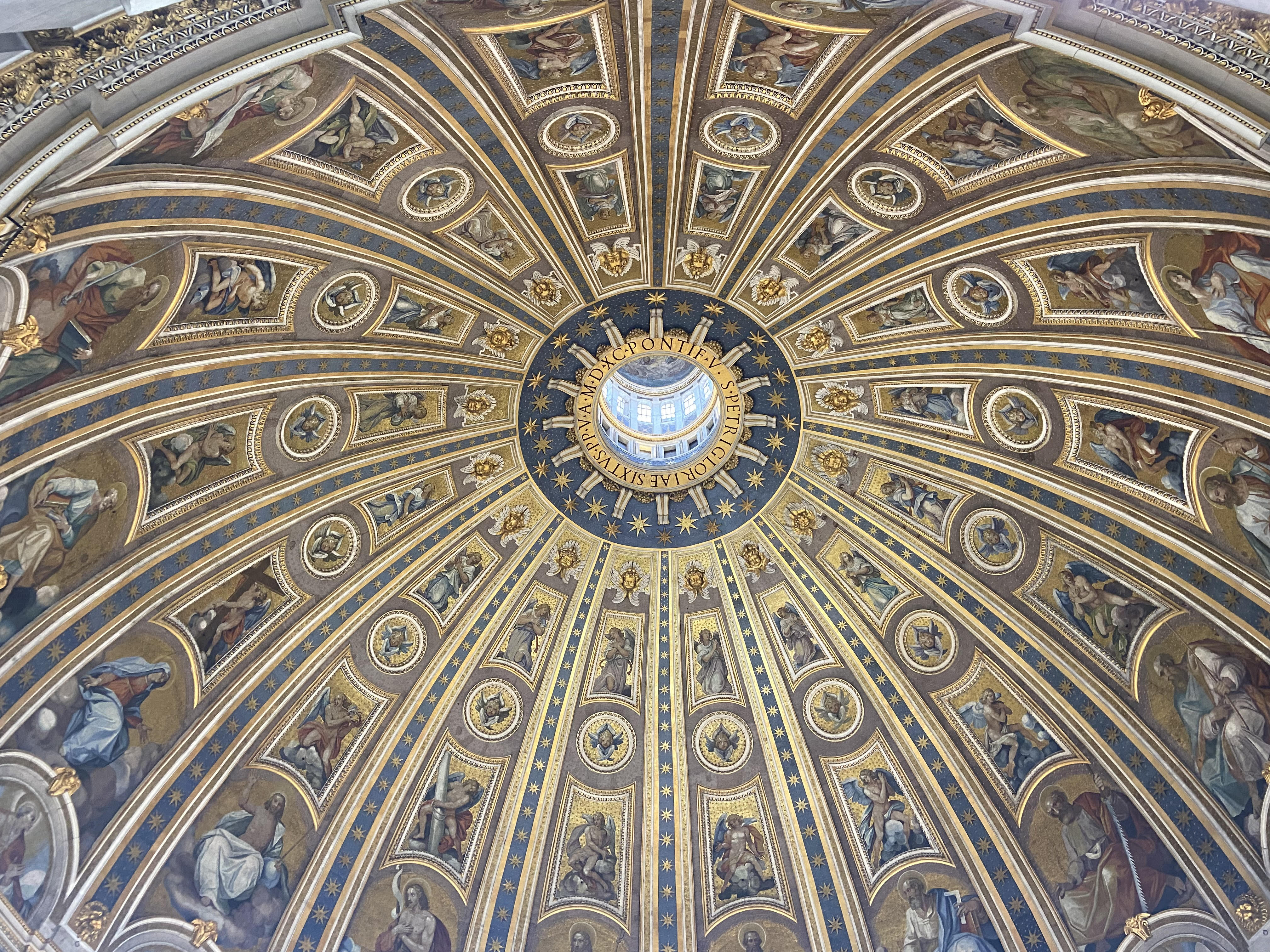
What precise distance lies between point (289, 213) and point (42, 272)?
4224 millimetres

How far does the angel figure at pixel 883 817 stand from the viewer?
2338 cm

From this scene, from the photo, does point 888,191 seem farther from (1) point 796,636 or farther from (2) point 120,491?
(2) point 120,491

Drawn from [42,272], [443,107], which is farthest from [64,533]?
[443,107]

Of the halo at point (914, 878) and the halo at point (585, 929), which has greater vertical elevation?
the halo at point (914, 878)

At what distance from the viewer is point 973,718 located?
23.3m

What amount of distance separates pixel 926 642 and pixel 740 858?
5.99m

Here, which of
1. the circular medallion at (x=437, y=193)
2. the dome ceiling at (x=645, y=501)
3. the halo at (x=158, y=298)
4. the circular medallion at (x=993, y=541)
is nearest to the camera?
the dome ceiling at (x=645, y=501)

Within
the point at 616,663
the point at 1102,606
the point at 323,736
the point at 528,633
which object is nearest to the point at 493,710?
the point at 528,633

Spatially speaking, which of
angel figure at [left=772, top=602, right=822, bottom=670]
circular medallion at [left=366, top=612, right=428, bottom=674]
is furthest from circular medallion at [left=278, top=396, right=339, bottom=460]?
angel figure at [left=772, top=602, right=822, bottom=670]

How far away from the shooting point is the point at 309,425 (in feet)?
70.9

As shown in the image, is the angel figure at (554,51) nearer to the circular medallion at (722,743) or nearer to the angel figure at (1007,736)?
the circular medallion at (722,743)

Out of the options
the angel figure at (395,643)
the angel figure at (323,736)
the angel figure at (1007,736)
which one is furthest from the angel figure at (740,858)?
the angel figure at (323,736)

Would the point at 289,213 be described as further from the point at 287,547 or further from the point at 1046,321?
the point at 1046,321

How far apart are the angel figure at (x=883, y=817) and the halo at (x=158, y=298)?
16.3 metres
